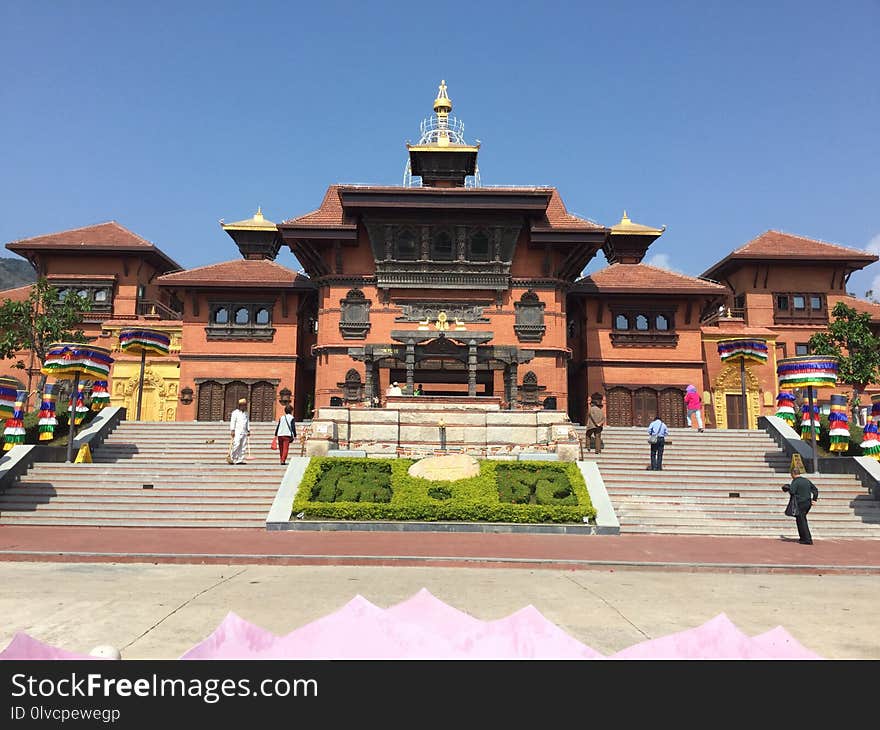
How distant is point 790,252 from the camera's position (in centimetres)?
3625

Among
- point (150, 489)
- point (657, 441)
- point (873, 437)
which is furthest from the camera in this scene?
point (657, 441)

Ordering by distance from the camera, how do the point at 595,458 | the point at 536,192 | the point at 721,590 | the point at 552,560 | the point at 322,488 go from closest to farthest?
the point at 721,590, the point at 552,560, the point at 322,488, the point at 595,458, the point at 536,192

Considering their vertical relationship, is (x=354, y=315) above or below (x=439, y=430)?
above

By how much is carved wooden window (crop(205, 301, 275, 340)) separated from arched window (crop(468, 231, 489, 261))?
10472 mm

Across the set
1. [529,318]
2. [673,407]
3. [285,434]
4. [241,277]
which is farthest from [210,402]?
[673,407]

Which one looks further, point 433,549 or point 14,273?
point 14,273

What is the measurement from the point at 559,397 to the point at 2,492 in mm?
20508

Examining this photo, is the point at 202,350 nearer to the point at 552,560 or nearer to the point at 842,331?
the point at 552,560

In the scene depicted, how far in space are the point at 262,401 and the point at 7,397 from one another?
15.4m

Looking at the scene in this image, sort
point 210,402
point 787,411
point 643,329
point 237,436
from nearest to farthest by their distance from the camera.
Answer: point 237,436 < point 787,411 < point 210,402 < point 643,329

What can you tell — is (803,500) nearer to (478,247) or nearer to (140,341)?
(478,247)

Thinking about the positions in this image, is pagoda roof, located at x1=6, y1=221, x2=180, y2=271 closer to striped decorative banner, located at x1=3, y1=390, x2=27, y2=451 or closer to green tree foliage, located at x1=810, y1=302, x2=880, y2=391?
striped decorative banner, located at x1=3, y1=390, x2=27, y2=451

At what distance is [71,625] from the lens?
559 centimetres

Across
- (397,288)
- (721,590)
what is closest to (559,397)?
(397,288)
